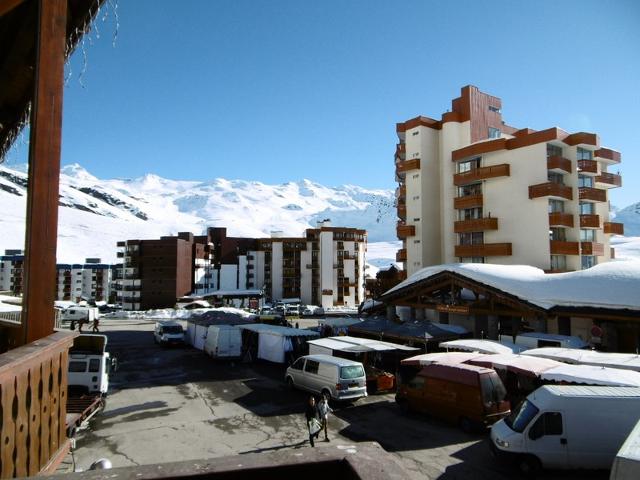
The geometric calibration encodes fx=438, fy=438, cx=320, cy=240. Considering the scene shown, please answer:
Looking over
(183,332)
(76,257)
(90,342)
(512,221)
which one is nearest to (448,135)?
(512,221)

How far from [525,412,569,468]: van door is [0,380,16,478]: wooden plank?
1115cm

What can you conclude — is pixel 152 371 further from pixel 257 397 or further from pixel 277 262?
pixel 277 262

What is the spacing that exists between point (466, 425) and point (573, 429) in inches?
167

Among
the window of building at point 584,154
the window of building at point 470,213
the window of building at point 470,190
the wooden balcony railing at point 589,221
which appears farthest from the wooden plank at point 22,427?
the window of building at point 584,154

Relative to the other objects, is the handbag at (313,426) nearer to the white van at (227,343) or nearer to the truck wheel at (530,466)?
the truck wheel at (530,466)

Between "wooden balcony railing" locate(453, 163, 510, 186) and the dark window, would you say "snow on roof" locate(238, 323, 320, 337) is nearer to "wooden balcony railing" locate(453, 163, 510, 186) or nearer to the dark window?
the dark window

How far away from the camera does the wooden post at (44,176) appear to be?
177 inches

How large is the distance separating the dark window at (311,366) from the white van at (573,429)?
864 centimetres

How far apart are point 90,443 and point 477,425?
39.6 feet

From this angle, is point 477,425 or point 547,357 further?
point 547,357

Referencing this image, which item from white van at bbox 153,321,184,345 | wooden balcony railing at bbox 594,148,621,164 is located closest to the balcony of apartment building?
wooden balcony railing at bbox 594,148,621,164

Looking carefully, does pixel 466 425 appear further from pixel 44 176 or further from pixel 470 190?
pixel 470 190

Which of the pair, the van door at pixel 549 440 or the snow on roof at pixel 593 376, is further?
the snow on roof at pixel 593 376

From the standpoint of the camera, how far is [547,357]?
17703 mm
